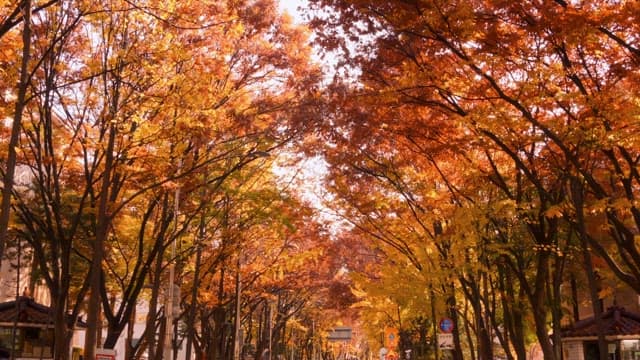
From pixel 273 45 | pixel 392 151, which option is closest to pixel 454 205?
pixel 392 151

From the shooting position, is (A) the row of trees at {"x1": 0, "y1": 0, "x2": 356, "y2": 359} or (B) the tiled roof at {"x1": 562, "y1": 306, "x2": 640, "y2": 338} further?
(B) the tiled roof at {"x1": 562, "y1": 306, "x2": 640, "y2": 338}

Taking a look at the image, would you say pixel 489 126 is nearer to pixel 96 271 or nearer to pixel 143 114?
pixel 143 114

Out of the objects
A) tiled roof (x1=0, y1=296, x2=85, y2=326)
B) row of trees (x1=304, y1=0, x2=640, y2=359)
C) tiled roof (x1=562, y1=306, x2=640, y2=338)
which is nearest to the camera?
row of trees (x1=304, y1=0, x2=640, y2=359)

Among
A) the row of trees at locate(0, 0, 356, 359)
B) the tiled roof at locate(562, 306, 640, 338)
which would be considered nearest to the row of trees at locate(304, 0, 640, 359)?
the row of trees at locate(0, 0, 356, 359)

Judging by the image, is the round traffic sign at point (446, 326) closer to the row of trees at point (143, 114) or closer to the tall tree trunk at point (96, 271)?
the row of trees at point (143, 114)

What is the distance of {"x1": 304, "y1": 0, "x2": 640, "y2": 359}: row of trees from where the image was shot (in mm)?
10680

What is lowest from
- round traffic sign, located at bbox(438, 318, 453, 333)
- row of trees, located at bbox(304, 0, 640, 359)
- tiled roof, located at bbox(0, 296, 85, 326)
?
round traffic sign, located at bbox(438, 318, 453, 333)

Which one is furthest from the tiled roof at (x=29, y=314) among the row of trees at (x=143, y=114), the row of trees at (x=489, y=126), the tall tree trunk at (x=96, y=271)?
the row of trees at (x=489, y=126)

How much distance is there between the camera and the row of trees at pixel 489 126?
35.0 feet

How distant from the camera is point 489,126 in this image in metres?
11.7

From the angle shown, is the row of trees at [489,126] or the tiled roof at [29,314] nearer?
the row of trees at [489,126]

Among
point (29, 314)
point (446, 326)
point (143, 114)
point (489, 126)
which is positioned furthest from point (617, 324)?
point (29, 314)

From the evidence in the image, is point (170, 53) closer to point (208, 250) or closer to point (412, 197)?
point (412, 197)

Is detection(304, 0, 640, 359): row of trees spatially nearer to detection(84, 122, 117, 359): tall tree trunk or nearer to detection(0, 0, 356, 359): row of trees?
detection(0, 0, 356, 359): row of trees
